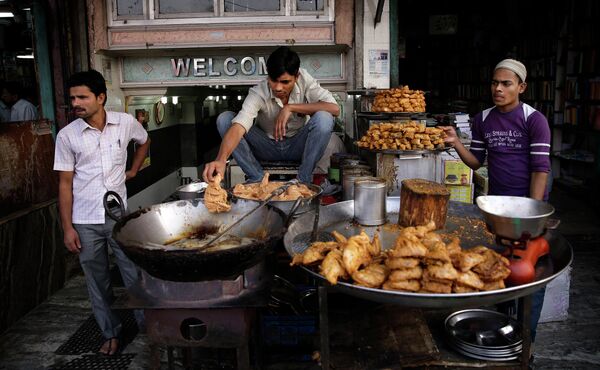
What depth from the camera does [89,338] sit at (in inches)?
172

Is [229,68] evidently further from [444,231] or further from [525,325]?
[525,325]

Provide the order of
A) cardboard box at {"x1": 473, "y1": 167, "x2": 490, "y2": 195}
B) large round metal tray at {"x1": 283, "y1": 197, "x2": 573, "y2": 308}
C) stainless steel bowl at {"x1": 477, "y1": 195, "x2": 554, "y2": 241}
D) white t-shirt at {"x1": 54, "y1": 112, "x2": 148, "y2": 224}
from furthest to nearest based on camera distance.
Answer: cardboard box at {"x1": 473, "y1": 167, "x2": 490, "y2": 195}, white t-shirt at {"x1": 54, "y1": 112, "x2": 148, "y2": 224}, stainless steel bowl at {"x1": 477, "y1": 195, "x2": 554, "y2": 241}, large round metal tray at {"x1": 283, "y1": 197, "x2": 573, "y2": 308}

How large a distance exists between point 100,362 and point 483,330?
3.02 metres


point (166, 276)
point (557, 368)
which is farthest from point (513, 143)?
point (166, 276)

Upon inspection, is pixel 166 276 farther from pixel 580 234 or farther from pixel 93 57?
pixel 580 234

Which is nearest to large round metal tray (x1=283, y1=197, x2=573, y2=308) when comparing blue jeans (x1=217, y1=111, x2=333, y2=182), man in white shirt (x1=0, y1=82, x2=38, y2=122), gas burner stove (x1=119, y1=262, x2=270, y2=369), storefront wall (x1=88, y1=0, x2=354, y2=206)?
gas burner stove (x1=119, y1=262, x2=270, y2=369)

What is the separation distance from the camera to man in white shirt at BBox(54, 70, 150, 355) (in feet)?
12.5

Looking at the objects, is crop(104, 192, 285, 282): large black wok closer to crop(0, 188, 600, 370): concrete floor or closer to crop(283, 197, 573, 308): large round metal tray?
crop(283, 197, 573, 308): large round metal tray

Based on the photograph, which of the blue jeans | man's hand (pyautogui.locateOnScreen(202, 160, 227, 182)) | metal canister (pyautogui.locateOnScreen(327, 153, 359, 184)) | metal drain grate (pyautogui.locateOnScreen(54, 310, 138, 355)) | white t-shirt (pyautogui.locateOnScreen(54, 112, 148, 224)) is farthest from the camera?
metal canister (pyautogui.locateOnScreen(327, 153, 359, 184))

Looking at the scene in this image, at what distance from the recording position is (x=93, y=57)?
21.1 feet

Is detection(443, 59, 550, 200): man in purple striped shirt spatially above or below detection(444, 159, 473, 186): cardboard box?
above

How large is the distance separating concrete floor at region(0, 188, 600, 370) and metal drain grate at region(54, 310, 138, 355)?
0.06 metres

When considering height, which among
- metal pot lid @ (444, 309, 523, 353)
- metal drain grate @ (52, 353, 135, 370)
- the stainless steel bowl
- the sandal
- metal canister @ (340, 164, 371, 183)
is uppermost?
the stainless steel bowl

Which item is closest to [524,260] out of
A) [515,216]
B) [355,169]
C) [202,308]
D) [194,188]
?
[515,216]
